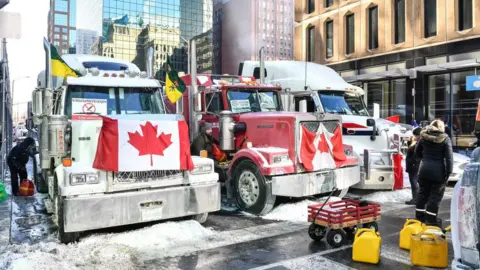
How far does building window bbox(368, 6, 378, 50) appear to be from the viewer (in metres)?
24.8

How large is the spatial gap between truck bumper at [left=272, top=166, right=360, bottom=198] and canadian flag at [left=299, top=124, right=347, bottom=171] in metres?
0.16

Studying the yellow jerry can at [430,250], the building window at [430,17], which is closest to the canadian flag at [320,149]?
the yellow jerry can at [430,250]

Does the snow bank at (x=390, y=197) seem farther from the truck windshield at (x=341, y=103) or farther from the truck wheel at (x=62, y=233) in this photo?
the truck wheel at (x=62, y=233)

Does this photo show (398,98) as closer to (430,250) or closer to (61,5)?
(430,250)

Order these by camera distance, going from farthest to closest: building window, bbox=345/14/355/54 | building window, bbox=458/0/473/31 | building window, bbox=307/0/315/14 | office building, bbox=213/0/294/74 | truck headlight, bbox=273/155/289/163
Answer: building window, bbox=307/0/315/14 → building window, bbox=345/14/355/54 → office building, bbox=213/0/294/74 → building window, bbox=458/0/473/31 → truck headlight, bbox=273/155/289/163

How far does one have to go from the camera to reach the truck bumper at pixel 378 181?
10.0 m

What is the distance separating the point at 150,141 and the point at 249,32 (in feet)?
60.0

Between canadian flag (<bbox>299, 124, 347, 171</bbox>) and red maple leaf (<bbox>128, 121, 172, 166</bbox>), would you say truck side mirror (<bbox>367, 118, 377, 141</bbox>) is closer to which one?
canadian flag (<bbox>299, 124, 347, 171</bbox>)

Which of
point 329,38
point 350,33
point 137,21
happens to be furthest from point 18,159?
point 137,21

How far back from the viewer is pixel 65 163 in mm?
6020

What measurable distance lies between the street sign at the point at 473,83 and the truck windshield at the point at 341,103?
10360 millimetres

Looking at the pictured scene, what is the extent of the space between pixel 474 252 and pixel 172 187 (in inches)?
173

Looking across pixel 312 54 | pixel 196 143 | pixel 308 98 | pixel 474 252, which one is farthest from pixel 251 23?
pixel 474 252

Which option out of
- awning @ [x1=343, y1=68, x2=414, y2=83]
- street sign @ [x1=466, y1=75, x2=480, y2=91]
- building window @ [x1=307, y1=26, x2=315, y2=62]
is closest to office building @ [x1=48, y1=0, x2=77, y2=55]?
building window @ [x1=307, y1=26, x2=315, y2=62]
